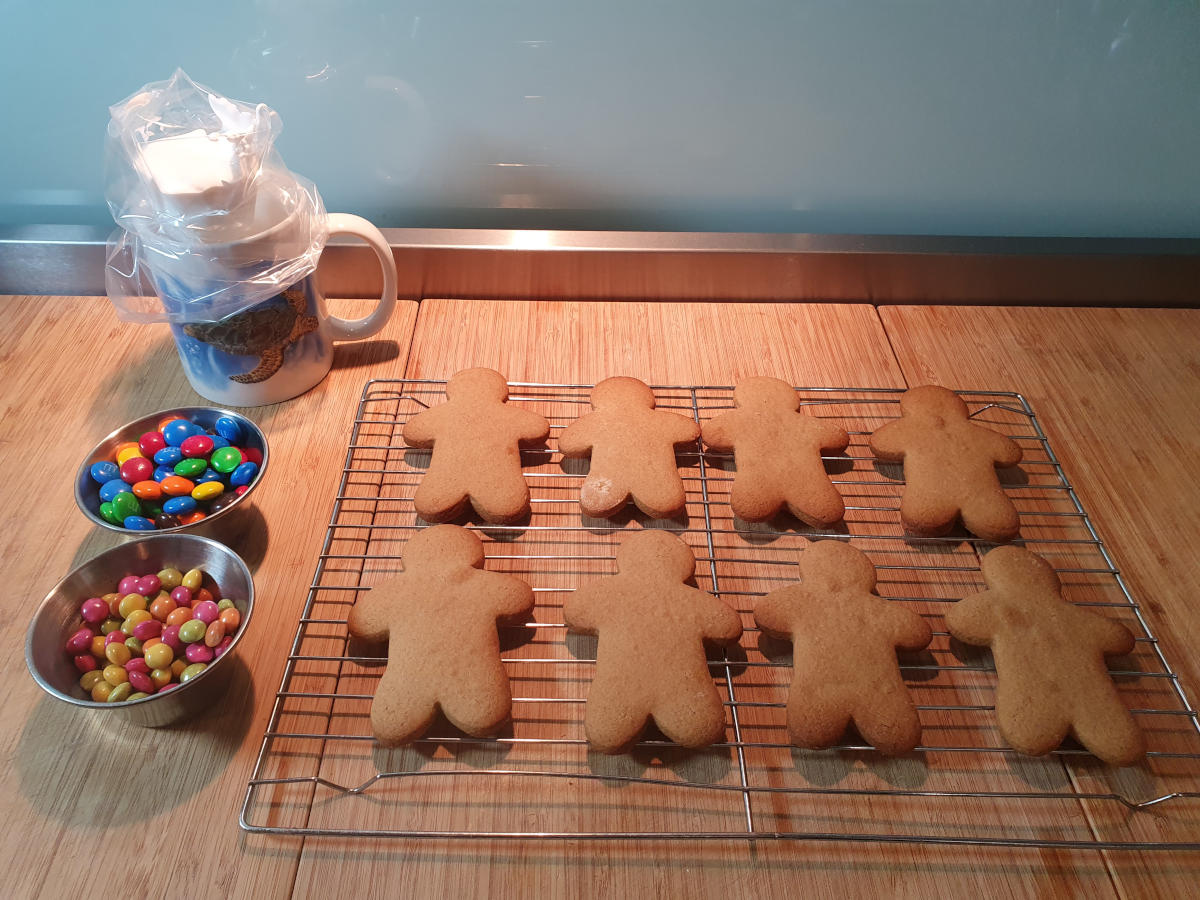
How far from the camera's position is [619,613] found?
0.85 metres

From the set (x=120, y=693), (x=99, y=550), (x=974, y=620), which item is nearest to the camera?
(x=120, y=693)

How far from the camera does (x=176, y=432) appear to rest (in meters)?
0.98

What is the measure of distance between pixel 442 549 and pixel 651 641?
10.4 inches

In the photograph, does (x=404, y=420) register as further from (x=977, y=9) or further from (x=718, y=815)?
(x=977, y=9)

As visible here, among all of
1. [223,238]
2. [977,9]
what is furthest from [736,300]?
[223,238]

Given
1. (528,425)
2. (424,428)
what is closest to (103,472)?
(424,428)

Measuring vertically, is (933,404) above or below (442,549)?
above

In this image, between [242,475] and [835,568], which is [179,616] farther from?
[835,568]

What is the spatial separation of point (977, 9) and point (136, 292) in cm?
120

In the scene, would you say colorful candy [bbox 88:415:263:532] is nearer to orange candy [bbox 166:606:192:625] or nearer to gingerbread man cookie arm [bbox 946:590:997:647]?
orange candy [bbox 166:606:192:625]

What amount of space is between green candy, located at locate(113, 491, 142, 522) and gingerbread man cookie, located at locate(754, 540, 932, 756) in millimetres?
Answer: 712

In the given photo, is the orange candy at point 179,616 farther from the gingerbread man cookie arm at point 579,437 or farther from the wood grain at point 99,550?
the gingerbread man cookie arm at point 579,437

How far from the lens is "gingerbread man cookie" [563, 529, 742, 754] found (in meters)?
0.77

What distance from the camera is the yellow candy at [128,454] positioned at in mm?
951
